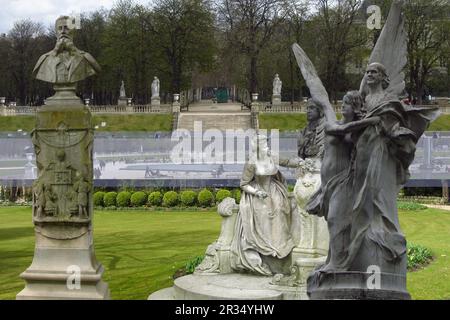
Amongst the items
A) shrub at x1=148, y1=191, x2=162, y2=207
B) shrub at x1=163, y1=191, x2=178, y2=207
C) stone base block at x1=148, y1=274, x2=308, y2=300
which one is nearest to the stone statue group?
stone base block at x1=148, y1=274, x2=308, y2=300

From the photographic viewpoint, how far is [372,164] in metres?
6.25

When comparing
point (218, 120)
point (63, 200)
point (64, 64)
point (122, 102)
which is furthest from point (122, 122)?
point (63, 200)

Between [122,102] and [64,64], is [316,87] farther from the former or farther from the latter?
[122,102]

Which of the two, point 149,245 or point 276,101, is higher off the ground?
point 276,101

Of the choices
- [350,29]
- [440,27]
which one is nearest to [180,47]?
[350,29]

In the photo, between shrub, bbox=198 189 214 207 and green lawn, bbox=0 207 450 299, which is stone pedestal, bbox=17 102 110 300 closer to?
green lawn, bbox=0 207 450 299

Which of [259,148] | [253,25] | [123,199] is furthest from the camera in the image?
[253,25]

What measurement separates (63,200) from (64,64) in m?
2.03

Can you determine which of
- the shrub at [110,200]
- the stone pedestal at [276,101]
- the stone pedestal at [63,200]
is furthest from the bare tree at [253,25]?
the stone pedestal at [63,200]

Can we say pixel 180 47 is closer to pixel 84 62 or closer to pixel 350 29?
pixel 350 29

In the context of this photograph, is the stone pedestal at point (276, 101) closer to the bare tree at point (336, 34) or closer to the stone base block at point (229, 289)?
the bare tree at point (336, 34)

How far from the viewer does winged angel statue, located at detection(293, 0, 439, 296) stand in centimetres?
626

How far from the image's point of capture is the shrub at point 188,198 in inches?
956

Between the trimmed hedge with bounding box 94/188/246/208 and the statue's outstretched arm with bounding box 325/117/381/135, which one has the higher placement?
the statue's outstretched arm with bounding box 325/117/381/135
